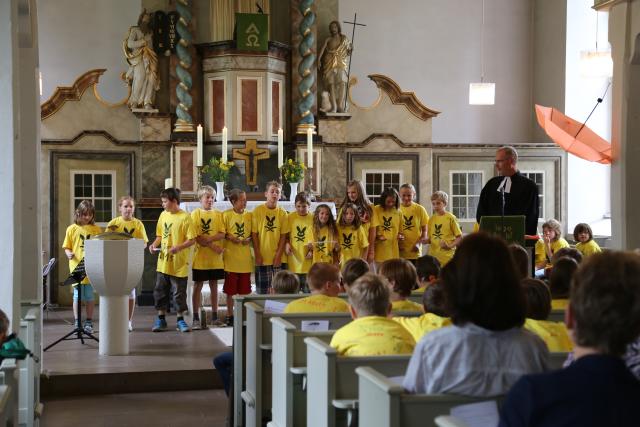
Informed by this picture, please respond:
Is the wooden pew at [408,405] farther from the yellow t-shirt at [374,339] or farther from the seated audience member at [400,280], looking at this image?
the seated audience member at [400,280]

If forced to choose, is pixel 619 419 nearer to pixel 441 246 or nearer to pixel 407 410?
pixel 407 410

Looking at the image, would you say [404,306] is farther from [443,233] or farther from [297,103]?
[297,103]

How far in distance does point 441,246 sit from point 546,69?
301 inches

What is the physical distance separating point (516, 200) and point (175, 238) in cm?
393

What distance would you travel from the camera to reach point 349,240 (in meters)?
9.38

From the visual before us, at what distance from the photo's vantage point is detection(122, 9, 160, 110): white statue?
14.0m

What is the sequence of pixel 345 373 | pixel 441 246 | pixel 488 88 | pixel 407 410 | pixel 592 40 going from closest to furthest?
pixel 407 410 → pixel 345 373 → pixel 441 246 → pixel 488 88 → pixel 592 40

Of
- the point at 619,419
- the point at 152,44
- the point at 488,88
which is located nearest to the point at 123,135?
the point at 152,44

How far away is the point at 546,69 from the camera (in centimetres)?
1686

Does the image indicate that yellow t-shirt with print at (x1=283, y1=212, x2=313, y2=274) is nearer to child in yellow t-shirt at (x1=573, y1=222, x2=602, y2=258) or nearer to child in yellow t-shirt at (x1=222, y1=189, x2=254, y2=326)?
child in yellow t-shirt at (x1=222, y1=189, x2=254, y2=326)

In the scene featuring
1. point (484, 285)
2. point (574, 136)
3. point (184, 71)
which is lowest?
point (484, 285)

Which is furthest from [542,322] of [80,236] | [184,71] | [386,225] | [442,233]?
[184,71]

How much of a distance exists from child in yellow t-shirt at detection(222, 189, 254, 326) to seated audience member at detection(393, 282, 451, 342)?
5.89 meters

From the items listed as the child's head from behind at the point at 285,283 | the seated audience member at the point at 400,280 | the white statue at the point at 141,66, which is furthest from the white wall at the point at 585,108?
the seated audience member at the point at 400,280
